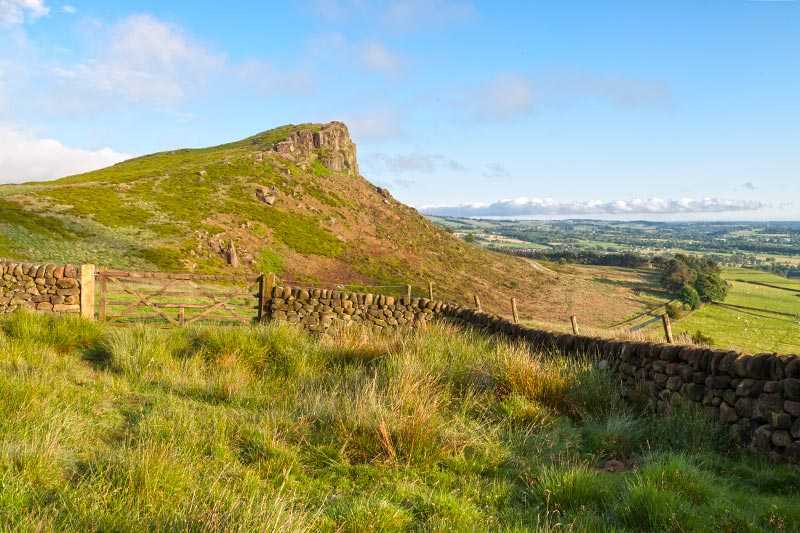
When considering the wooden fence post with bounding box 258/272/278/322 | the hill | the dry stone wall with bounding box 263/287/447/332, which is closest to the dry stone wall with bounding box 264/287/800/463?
the dry stone wall with bounding box 263/287/447/332

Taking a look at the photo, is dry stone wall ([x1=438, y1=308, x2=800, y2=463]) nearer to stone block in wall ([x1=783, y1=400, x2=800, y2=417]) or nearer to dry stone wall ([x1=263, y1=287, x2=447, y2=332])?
stone block in wall ([x1=783, y1=400, x2=800, y2=417])

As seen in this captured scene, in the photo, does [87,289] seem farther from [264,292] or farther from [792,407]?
[792,407]

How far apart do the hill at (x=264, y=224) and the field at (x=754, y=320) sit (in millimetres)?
24218

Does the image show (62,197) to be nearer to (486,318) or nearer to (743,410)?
(486,318)

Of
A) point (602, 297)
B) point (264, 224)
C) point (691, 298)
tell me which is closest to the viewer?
point (264, 224)

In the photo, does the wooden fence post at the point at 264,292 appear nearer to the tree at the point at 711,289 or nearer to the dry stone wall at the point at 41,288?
the dry stone wall at the point at 41,288

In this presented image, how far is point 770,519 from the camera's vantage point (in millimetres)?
4121

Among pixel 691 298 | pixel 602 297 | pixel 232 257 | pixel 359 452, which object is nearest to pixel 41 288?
pixel 359 452

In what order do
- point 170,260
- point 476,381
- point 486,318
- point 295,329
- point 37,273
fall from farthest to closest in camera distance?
point 170,260, point 37,273, point 486,318, point 295,329, point 476,381

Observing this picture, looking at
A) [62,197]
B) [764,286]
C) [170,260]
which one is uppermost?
[62,197]

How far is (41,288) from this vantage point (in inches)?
593

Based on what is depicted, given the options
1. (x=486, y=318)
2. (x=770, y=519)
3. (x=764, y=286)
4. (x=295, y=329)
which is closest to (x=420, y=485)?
(x=770, y=519)

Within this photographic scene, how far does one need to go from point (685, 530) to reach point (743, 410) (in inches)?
123

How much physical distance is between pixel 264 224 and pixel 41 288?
183ft
